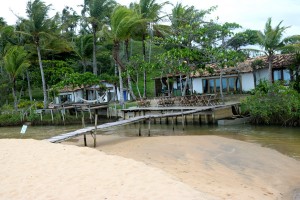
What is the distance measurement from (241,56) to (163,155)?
15753 mm

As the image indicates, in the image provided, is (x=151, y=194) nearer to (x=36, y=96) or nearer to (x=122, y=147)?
(x=122, y=147)

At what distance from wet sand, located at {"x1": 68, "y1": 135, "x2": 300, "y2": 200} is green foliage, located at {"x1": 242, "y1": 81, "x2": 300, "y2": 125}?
21.3 feet

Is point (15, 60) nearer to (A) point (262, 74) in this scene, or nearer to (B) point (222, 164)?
(A) point (262, 74)

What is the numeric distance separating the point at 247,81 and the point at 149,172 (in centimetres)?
2383

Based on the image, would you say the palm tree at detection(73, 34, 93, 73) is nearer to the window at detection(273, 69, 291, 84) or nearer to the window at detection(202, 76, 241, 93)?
the window at detection(202, 76, 241, 93)

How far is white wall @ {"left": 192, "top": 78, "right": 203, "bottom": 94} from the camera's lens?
3403cm

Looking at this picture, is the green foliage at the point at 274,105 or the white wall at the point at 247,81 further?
the white wall at the point at 247,81

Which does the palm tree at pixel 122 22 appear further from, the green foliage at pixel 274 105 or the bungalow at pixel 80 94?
the green foliage at pixel 274 105

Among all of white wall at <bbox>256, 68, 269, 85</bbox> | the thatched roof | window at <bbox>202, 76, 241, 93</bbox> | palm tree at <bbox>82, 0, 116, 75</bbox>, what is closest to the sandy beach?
the thatched roof

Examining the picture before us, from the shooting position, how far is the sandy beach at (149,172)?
7203 mm

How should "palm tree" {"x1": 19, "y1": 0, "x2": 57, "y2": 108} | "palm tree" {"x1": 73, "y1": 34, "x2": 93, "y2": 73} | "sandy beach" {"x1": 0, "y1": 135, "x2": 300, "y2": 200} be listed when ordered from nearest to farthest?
"sandy beach" {"x1": 0, "y1": 135, "x2": 300, "y2": 200}, "palm tree" {"x1": 19, "y1": 0, "x2": 57, "y2": 108}, "palm tree" {"x1": 73, "y1": 34, "x2": 93, "y2": 73}

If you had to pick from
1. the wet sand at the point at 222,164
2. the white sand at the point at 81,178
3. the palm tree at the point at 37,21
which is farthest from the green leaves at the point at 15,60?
the white sand at the point at 81,178

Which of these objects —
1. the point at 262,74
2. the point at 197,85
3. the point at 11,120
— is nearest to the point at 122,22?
the point at 197,85

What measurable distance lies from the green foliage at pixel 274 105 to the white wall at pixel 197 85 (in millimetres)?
11631
